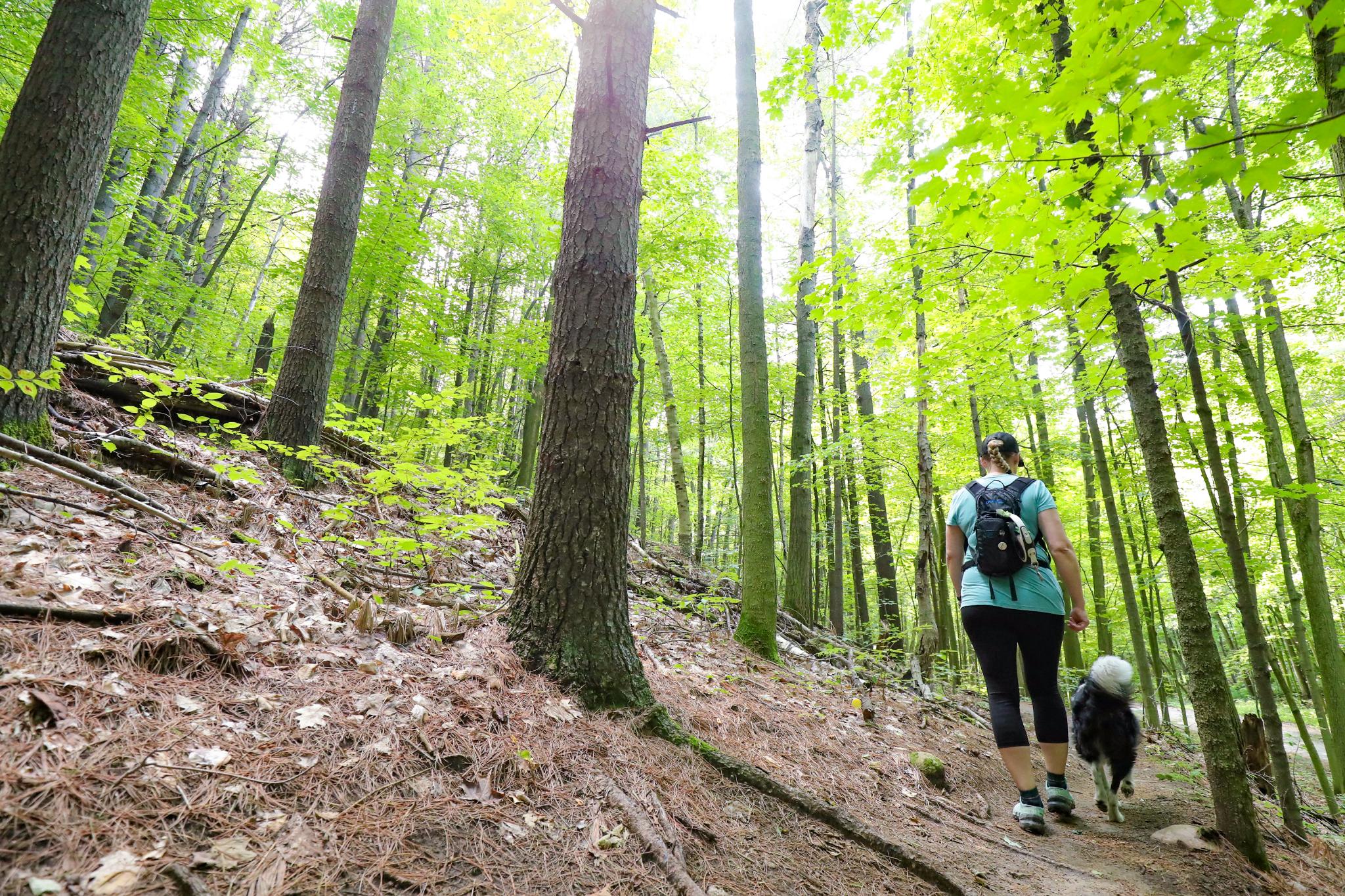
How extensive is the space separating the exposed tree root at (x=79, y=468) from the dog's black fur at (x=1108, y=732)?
6477 mm

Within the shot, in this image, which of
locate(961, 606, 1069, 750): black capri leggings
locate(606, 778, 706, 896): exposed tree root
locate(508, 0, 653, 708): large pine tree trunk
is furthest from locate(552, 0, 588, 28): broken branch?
locate(961, 606, 1069, 750): black capri leggings

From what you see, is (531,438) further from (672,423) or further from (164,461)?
(164,461)

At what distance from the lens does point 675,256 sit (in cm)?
1059

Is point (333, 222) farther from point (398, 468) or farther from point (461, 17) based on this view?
point (461, 17)

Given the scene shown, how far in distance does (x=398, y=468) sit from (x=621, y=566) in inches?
95.8

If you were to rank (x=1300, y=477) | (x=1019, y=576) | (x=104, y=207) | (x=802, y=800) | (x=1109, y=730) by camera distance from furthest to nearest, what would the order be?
(x=104, y=207) → (x=1300, y=477) → (x=1109, y=730) → (x=1019, y=576) → (x=802, y=800)

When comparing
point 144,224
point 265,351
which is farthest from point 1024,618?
point 144,224

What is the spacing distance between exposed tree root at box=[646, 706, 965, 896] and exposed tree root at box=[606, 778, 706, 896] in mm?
593

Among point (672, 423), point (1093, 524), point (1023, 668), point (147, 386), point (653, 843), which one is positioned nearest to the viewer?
point (653, 843)

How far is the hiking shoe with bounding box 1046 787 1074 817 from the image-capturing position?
374cm

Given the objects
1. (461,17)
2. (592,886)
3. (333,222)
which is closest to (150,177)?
(461,17)

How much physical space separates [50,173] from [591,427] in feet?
11.6

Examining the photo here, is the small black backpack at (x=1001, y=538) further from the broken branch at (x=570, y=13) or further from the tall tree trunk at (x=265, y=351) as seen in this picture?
the tall tree trunk at (x=265, y=351)

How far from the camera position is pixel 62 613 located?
2053mm
